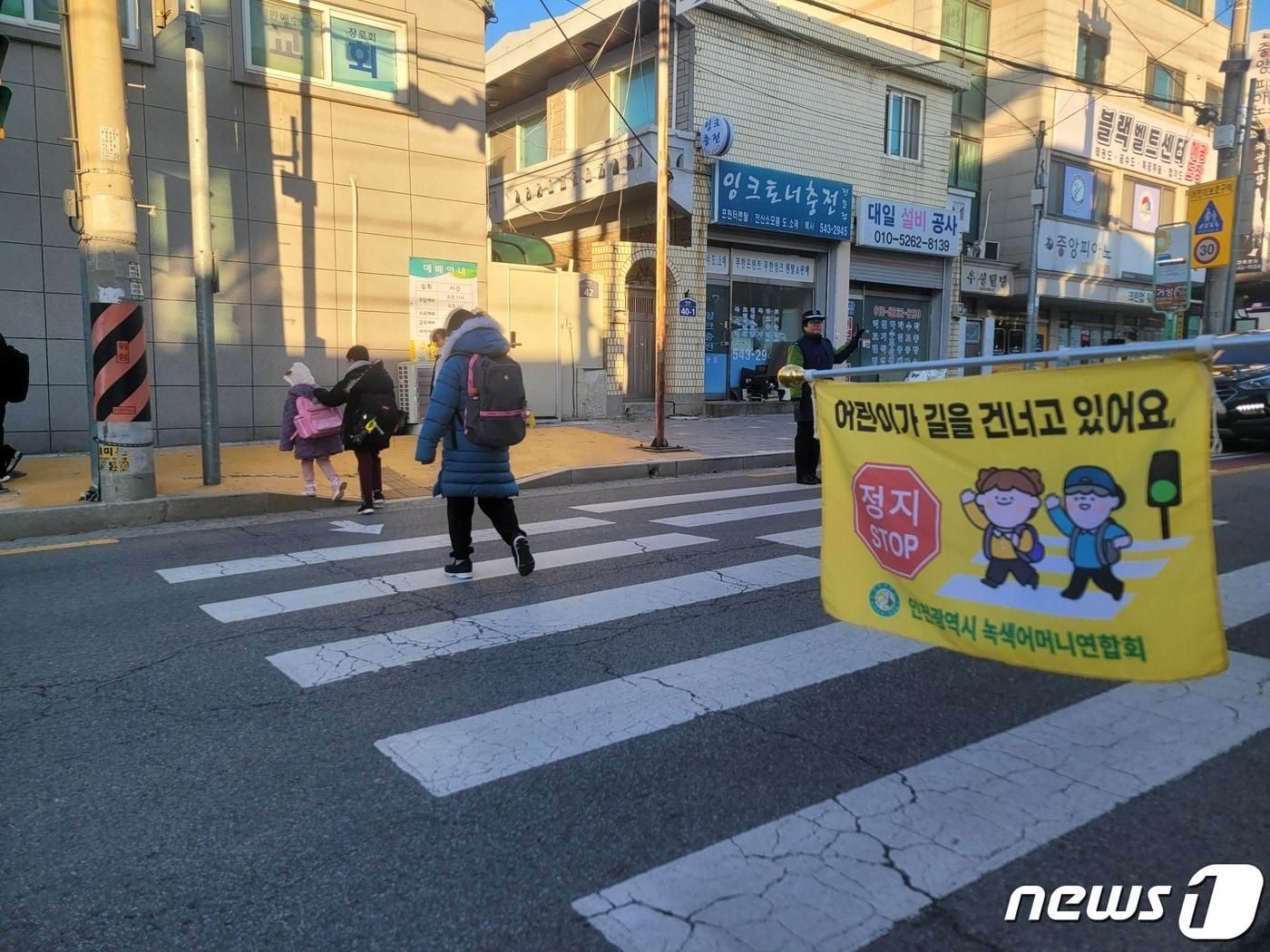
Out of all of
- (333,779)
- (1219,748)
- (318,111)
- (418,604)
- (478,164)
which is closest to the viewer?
(333,779)

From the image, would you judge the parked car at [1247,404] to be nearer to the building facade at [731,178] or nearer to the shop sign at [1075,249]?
the building facade at [731,178]

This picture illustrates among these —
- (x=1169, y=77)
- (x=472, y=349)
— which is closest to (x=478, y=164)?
(x=472, y=349)

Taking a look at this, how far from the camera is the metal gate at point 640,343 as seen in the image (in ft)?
61.1

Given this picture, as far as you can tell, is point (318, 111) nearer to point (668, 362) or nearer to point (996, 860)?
point (668, 362)

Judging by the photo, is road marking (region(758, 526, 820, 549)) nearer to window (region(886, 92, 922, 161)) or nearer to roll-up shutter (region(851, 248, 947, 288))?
roll-up shutter (region(851, 248, 947, 288))

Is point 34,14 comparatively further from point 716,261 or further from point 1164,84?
point 1164,84

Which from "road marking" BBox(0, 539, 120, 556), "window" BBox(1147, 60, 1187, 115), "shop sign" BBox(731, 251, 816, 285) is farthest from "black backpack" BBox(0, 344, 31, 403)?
"window" BBox(1147, 60, 1187, 115)

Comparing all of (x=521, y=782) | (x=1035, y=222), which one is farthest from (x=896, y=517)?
(x=1035, y=222)

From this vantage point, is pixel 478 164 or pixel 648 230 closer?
pixel 478 164

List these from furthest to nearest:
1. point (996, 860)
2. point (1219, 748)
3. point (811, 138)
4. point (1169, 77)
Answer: point (1169, 77) → point (811, 138) → point (1219, 748) → point (996, 860)

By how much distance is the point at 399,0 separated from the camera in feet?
44.1

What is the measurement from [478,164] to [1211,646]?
13.8 m

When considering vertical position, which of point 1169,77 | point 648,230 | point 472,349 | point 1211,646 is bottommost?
point 1211,646

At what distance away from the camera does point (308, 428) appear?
883 centimetres
